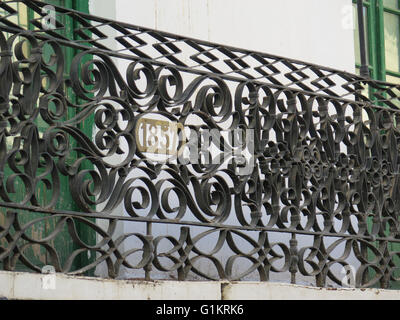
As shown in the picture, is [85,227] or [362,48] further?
[362,48]

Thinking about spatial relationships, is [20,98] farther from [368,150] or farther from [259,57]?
[368,150]

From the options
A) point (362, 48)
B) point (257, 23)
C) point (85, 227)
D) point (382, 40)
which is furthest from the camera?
point (382, 40)

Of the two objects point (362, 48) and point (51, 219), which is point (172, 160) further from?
point (362, 48)

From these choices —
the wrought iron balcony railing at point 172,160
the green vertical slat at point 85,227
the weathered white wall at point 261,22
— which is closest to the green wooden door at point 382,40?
the weathered white wall at point 261,22

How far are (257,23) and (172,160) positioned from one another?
9.00 ft

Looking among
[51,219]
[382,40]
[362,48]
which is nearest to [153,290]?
[51,219]

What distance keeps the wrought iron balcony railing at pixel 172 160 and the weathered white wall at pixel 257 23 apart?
0.60 feet

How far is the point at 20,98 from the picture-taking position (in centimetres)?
591

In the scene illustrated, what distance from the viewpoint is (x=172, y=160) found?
676 centimetres

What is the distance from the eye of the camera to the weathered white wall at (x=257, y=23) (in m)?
8.22

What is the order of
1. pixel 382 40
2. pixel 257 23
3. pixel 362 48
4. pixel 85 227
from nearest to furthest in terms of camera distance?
pixel 85 227, pixel 362 48, pixel 257 23, pixel 382 40

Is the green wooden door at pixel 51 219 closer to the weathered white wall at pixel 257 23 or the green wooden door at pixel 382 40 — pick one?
the weathered white wall at pixel 257 23

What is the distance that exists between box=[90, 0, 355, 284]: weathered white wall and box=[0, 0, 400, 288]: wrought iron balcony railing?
0.18 meters

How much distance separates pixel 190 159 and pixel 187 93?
41 cm
